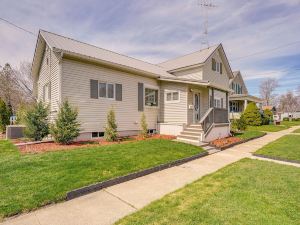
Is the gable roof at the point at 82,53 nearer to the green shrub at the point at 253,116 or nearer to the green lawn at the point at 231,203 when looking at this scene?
the green lawn at the point at 231,203

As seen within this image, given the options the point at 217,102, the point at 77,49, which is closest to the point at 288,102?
the point at 217,102

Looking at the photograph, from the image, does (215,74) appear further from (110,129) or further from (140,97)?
(110,129)

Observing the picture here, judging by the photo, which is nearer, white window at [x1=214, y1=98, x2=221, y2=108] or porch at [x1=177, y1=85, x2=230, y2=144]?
porch at [x1=177, y1=85, x2=230, y2=144]

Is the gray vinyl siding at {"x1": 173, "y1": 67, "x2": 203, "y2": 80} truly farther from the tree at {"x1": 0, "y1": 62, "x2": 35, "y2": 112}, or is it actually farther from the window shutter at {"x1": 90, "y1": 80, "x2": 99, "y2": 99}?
the tree at {"x1": 0, "y1": 62, "x2": 35, "y2": 112}

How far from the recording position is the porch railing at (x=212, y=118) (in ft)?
37.3

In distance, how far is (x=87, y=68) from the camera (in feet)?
34.1

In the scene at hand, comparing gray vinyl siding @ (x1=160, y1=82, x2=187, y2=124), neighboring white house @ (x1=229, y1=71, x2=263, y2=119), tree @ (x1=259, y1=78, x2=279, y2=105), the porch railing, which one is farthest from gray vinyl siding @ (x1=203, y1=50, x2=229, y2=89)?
tree @ (x1=259, y1=78, x2=279, y2=105)

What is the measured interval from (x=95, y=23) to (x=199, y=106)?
9.21 m

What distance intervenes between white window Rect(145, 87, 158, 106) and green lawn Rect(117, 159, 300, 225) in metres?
8.54

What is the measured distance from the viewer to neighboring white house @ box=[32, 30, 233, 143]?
33.0 feet

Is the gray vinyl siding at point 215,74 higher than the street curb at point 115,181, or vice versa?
the gray vinyl siding at point 215,74

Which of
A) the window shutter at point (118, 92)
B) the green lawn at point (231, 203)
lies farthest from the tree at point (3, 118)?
the green lawn at point (231, 203)

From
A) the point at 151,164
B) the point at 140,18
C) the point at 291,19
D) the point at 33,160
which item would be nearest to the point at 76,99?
the point at 33,160

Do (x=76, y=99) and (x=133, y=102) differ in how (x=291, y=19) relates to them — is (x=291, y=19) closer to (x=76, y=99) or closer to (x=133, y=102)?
(x=133, y=102)
